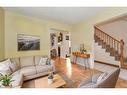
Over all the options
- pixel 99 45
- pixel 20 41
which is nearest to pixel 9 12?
pixel 20 41

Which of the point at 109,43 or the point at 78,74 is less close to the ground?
the point at 109,43

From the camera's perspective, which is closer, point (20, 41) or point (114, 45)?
point (20, 41)

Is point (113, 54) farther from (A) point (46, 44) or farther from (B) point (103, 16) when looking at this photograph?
(A) point (46, 44)

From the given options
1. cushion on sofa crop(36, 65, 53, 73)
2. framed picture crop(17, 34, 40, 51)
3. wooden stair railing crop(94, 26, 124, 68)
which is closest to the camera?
cushion on sofa crop(36, 65, 53, 73)

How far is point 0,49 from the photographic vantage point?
12.6ft

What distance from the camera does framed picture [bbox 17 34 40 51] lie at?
15.7ft

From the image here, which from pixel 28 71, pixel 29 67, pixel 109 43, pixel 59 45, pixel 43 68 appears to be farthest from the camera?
pixel 59 45

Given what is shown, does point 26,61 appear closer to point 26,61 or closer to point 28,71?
point 26,61

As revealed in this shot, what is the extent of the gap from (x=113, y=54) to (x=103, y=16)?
2.42m

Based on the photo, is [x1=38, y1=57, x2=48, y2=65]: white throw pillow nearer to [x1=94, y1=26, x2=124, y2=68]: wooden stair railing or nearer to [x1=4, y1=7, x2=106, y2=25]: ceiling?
[x1=4, y1=7, x2=106, y2=25]: ceiling

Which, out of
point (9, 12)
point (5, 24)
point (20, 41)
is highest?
point (9, 12)

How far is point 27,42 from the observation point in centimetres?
500

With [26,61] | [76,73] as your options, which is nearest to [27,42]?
[26,61]

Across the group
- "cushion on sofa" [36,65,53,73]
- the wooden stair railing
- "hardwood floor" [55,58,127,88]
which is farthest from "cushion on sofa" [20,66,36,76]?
the wooden stair railing
